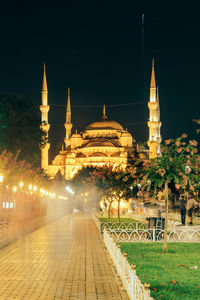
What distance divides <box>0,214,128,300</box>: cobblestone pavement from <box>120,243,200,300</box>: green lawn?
0.67m

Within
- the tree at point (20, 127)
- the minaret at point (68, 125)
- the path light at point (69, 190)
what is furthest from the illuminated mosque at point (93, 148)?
the tree at point (20, 127)

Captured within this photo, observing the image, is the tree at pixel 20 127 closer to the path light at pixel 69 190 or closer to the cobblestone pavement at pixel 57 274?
the cobblestone pavement at pixel 57 274

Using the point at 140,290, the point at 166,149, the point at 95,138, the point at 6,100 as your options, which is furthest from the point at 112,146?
the point at 140,290

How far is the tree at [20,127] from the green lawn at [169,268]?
22.0 metres

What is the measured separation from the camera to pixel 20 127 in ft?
124

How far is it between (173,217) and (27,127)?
1275 cm

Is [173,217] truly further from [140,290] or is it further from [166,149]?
[140,290]

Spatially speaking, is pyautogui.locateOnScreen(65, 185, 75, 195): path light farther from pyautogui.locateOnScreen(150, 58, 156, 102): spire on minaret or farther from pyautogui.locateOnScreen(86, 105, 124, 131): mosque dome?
pyautogui.locateOnScreen(86, 105, 124, 131): mosque dome

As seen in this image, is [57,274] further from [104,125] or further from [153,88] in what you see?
[104,125]

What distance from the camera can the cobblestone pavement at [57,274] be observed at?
324 inches

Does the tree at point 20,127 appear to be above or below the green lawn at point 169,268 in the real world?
above

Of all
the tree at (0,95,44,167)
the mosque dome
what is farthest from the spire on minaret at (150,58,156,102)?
the tree at (0,95,44,167)

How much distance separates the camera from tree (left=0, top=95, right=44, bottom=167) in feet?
122

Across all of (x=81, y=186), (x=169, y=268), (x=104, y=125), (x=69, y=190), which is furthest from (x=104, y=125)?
(x=169, y=268)
